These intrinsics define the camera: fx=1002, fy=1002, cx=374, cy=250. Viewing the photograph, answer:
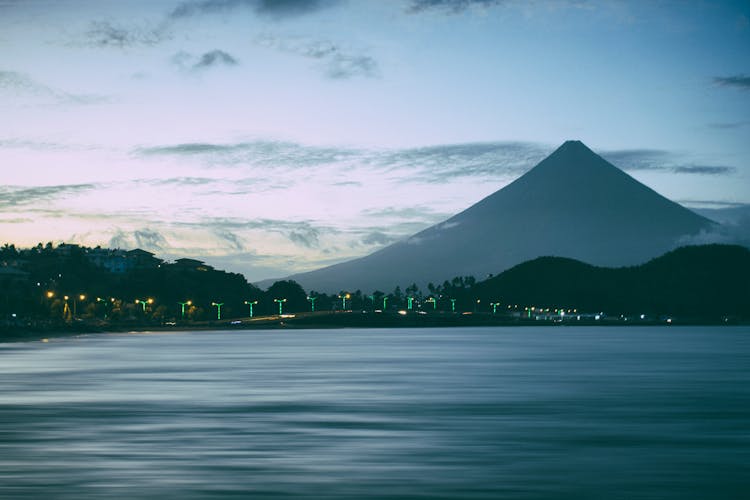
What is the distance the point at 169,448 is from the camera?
2444cm

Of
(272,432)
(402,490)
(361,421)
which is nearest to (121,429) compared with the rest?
(272,432)

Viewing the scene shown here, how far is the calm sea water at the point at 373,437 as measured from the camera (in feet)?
63.3

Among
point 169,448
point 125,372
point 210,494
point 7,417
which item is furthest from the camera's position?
point 125,372

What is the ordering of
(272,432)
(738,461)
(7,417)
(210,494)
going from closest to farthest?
(210,494) < (738,461) < (272,432) < (7,417)

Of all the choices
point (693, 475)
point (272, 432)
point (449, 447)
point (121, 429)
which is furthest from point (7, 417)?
point (693, 475)

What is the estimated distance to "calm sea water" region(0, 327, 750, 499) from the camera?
759 inches

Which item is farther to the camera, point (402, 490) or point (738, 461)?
point (738, 461)

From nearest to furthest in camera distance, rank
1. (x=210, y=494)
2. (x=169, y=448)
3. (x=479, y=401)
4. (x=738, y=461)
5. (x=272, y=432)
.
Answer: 1. (x=210, y=494)
2. (x=738, y=461)
3. (x=169, y=448)
4. (x=272, y=432)
5. (x=479, y=401)

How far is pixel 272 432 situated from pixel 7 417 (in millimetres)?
9304

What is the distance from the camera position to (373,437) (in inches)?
1078

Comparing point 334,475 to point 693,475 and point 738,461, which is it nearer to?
point 693,475

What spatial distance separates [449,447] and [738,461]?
6.77 metres

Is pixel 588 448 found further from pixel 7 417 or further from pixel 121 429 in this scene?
pixel 7 417

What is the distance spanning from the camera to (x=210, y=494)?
18.2 meters
